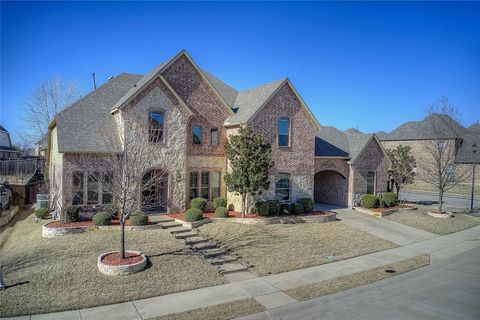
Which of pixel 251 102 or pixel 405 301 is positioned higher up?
A: pixel 251 102

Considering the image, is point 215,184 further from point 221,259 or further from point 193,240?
point 221,259

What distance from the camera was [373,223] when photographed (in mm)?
23047

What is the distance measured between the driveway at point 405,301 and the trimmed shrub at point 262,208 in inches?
350

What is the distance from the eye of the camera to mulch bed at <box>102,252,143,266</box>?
12656mm

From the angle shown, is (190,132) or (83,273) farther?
(190,132)

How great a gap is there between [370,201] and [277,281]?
53.3ft

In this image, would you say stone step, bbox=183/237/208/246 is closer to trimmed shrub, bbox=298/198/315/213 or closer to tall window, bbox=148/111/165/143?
tall window, bbox=148/111/165/143

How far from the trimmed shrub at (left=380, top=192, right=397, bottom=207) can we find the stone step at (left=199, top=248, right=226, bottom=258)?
1705cm

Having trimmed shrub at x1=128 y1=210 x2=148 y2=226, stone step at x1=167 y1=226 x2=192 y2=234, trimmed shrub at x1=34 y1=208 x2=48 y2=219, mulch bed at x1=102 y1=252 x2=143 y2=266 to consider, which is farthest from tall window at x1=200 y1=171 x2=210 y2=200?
trimmed shrub at x1=34 y1=208 x2=48 y2=219

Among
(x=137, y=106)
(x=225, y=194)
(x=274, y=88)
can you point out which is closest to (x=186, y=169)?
(x=225, y=194)

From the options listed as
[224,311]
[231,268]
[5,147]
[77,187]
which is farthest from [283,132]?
[5,147]

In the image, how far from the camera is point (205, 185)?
22.5 meters

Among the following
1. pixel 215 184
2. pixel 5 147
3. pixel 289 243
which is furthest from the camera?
pixel 5 147

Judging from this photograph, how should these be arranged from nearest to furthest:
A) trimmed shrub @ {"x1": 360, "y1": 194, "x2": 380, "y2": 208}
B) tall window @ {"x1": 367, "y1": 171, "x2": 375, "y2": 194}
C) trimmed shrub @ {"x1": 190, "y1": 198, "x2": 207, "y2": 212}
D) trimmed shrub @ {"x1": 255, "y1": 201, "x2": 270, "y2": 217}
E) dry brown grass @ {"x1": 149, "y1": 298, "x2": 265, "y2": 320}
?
1. dry brown grass @ {"x1": 149, "y1": 298, "x2": 265, "y2": 320}
2. trimmed shrub @ {"x1": 190, "y1": 198, "x2": 207, "y2": 212}
3. trimmed shrub @ {"x1": 255, "y1": 201, "x2": 270, "y2": 217}
4. trimmed shrub @ {"x1": 360, "y1": 194, "x2": 380, "y2": 208}
5. tall window @ {"x1": 367, "y1": 171, "x2": 375, "y2": 194}
